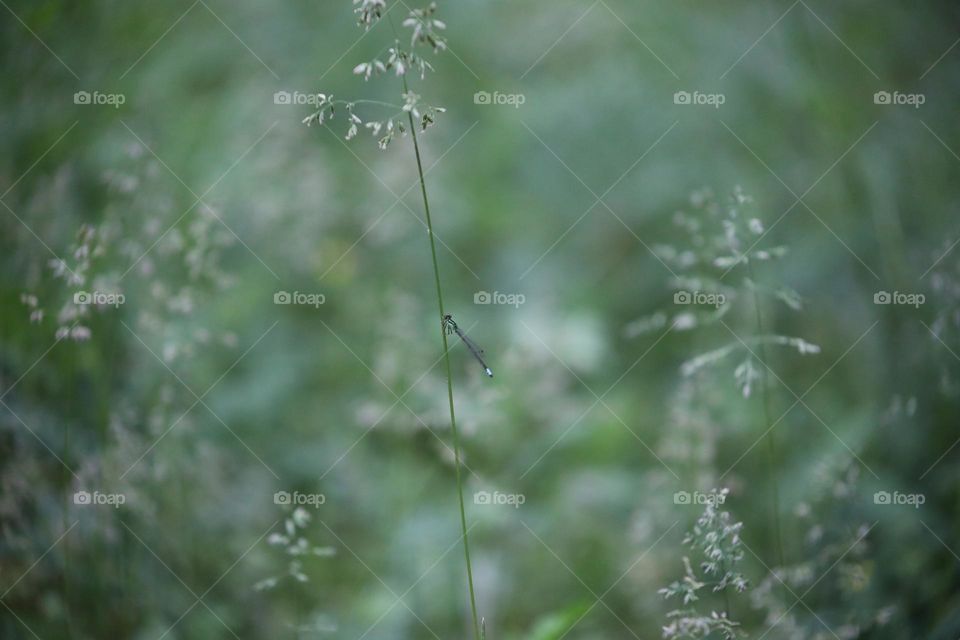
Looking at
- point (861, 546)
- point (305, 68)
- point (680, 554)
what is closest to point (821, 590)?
point (861, 546)

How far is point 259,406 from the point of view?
11.4 ft

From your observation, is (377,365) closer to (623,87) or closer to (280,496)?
(280,496)

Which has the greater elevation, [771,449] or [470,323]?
[470,323]

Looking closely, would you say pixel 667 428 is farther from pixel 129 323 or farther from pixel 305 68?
pixel 305 68

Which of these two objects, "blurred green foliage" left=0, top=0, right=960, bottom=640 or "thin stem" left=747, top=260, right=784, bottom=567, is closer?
"thin stem" left=747, top=260, right=784, bottom=567

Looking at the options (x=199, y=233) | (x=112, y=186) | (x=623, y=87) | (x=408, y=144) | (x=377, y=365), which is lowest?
(x=377, y=365)

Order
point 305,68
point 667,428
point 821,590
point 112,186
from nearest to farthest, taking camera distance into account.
Result: point 821,590 < point 112,186 < point 667,428 < point 305,68

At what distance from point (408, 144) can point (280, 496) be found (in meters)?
1.64

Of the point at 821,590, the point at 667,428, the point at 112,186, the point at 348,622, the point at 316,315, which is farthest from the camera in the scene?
the point at 316,315

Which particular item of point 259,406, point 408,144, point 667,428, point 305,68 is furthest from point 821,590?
point 305,68

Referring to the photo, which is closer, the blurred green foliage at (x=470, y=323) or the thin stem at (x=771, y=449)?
the thin stem at (x=771, y=449)

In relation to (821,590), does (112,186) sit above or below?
above

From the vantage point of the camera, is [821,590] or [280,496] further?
[280,496]

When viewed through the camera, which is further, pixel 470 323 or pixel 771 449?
pixel 470 323
